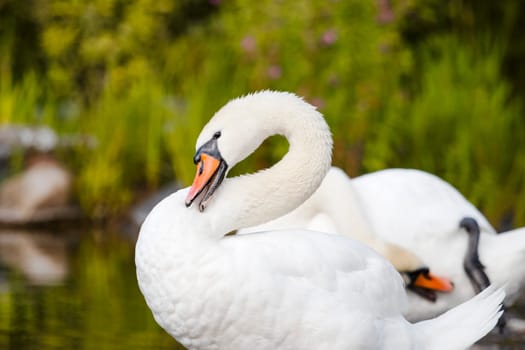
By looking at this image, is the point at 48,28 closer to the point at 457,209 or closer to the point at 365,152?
the point at 365,152

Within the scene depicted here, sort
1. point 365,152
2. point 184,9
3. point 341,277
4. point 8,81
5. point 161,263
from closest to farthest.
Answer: point 161,263 < point 341,277 < point 365,152 < point 8,81 < point 184,9

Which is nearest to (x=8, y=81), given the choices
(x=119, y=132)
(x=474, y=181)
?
(x=119, y=132)

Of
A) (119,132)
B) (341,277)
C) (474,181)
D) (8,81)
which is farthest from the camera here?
(8,81)

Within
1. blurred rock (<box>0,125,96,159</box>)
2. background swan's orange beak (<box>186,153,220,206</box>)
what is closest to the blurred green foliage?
blurred rock (<box>0,125,96,159</box>)

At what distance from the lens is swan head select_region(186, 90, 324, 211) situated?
4.62m

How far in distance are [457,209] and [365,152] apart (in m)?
4.98

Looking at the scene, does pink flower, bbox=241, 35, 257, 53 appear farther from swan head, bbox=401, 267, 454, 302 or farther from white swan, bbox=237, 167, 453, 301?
swan head, bbox=401, 267, 454, 302

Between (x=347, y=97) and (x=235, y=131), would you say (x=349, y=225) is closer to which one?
(x=235, y=131)

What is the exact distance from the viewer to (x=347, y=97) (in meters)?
12.4

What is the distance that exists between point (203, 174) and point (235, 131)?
22cm

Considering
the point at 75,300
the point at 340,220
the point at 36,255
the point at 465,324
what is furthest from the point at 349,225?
the point at 36,255

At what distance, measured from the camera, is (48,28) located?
18.1 meters

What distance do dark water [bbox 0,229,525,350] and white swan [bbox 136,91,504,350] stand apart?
6.58 feet

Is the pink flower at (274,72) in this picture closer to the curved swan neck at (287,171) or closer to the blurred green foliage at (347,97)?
the blurred green foliage at (347,97)
